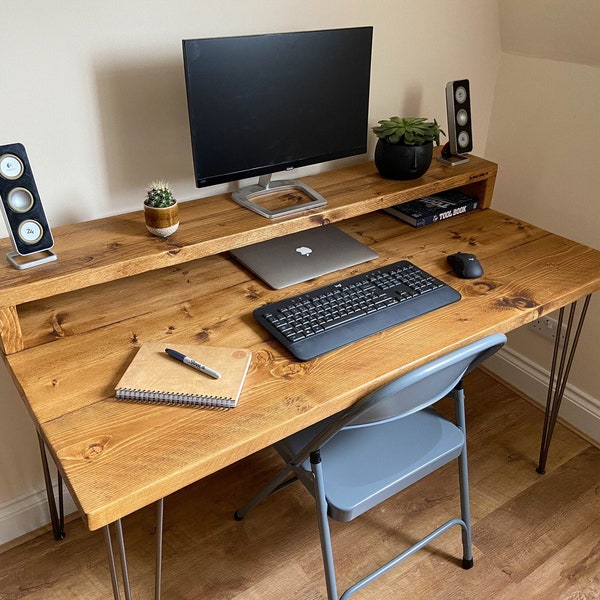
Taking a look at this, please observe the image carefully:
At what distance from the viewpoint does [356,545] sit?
1.72m

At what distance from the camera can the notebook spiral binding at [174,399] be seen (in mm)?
1112

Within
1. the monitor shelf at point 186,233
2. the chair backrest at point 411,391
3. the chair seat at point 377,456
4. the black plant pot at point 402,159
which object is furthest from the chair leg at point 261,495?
the black plant pot at point 402,159

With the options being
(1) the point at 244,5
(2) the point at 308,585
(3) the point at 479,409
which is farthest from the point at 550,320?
(1) the point at 244,5

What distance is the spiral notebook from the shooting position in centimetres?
112

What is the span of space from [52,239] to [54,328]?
0.63ft

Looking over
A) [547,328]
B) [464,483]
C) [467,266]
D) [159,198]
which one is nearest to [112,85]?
[159,198]

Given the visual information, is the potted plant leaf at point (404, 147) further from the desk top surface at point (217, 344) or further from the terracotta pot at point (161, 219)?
the terracotta pot at point (161, 219)

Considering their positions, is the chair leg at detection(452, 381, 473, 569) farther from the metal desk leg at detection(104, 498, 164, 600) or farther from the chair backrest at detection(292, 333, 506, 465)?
the metal desk leg at detection(104, 498, 164, 600)

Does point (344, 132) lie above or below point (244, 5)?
below

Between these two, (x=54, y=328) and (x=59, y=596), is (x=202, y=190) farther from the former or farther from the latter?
(x=59, y=596)

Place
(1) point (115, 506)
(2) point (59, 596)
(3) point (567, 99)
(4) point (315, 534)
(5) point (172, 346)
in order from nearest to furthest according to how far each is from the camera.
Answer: (1) point (115, 506) → (5) point (172, 346) → (2) point (59, 596) → (4) point (315, 534) → (3) point (567, 99)

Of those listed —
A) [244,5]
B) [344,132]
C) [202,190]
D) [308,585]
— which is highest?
[244,5]

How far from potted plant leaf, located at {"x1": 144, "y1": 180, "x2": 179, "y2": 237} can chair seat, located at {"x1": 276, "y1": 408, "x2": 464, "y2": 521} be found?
22.1 inches

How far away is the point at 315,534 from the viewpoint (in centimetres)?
176
